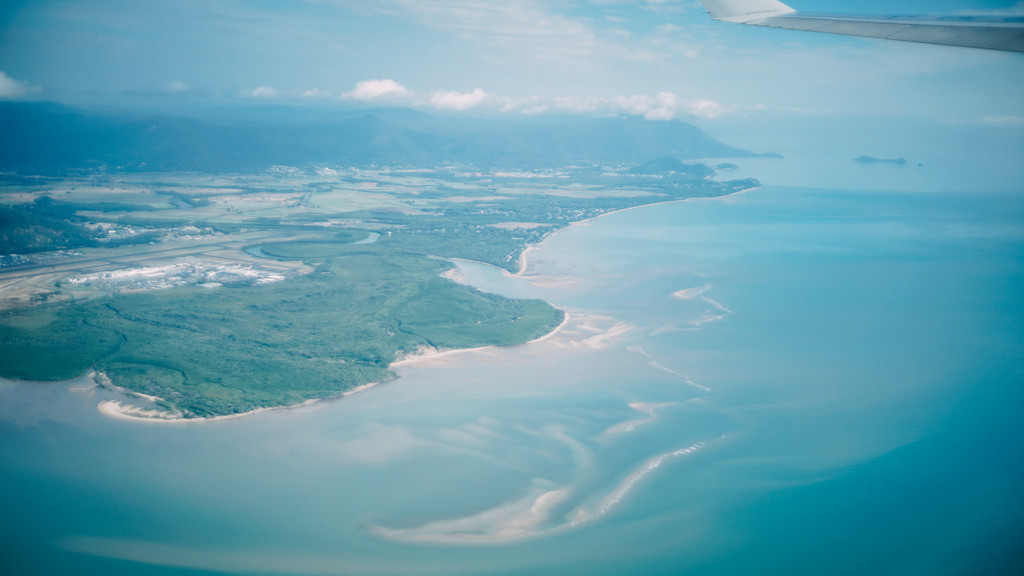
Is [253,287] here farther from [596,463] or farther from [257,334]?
[596,463]

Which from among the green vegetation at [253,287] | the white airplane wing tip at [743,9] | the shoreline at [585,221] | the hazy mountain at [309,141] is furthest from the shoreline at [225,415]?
the hazy mountain at [309,141]

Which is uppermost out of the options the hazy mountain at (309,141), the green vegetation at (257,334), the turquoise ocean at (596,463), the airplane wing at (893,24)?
the hazy mountain at (309,141)

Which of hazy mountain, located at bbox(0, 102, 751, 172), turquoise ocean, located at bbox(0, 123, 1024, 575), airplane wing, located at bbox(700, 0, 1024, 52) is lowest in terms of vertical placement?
turquoise ocean, located at bbox(0, 123, 1024, 575)

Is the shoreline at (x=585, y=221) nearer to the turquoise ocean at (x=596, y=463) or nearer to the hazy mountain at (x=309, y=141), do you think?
the turquoise ocean at (x=596, y=463)

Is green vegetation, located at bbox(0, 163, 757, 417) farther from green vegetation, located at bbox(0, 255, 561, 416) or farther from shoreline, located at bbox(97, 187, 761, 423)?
shoreline, located at bbox(97, 187, 761, 423)

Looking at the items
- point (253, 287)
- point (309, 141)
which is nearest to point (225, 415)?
point (253, 287)

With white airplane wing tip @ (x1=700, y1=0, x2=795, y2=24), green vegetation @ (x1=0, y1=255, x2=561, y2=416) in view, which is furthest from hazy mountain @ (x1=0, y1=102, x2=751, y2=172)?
white airplane wing tip @ (x1=700, y1=0, x2=795, y2=24)

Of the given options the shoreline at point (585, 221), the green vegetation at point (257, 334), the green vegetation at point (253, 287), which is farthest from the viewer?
the shoreline at point (585, 221)

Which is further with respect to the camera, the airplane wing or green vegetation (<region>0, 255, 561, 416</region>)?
green vegetation (<region>0, 255, 561, 416</region>)
